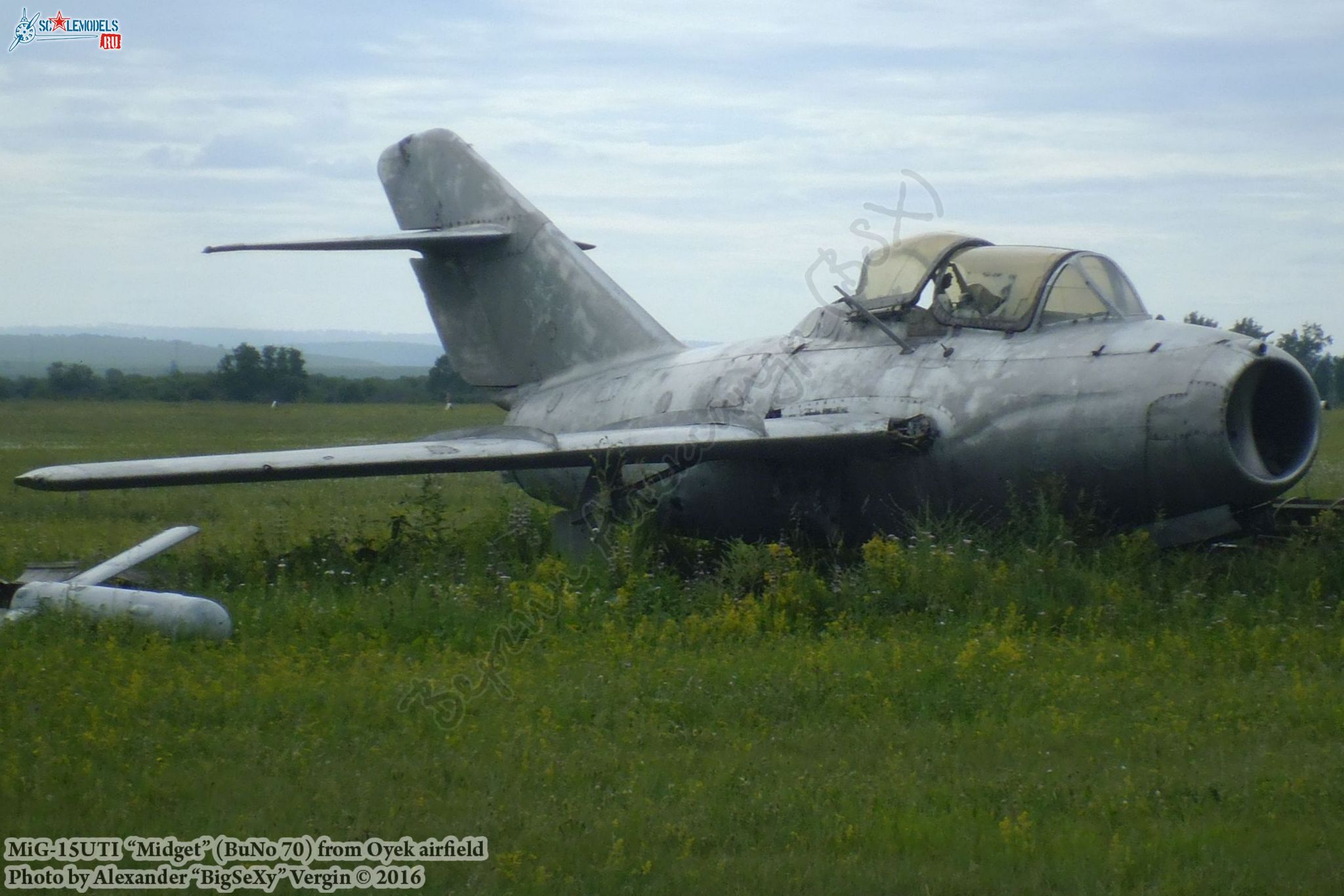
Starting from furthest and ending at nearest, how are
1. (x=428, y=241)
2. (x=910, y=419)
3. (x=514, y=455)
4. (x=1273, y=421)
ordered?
(x=428, y=241)
(x=514, y=455)
(x=910, y=419)
(x=1273, y=421)

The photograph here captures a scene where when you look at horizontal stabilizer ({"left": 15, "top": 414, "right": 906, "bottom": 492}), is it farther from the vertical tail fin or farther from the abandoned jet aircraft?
the vertical tail fin

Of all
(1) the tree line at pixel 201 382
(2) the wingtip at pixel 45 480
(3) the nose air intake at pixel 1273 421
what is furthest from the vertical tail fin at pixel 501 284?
(1) the tree line at pixel 201 382

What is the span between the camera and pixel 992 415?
30.9 feet

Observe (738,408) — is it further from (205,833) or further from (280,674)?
(205,833)

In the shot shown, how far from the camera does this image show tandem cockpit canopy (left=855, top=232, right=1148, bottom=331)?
973cm

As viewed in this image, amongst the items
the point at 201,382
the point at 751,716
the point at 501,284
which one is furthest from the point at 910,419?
the point at 201,382

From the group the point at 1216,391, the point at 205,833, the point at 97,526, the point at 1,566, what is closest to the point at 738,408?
the point at 1216,391

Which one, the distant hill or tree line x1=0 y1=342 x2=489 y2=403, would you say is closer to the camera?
tree line x1=0 y1=342 x2=489 y2=403

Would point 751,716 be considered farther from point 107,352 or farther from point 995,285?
point 107,352

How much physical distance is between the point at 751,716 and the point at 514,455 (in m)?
4.56

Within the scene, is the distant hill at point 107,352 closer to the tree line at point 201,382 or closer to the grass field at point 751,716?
the tree line at point 201,382

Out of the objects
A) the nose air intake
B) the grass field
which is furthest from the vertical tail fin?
the nose air intake

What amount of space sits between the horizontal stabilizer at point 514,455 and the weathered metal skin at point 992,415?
36 centimetres

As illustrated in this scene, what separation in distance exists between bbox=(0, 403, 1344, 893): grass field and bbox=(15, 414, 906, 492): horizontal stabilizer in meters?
0.81
